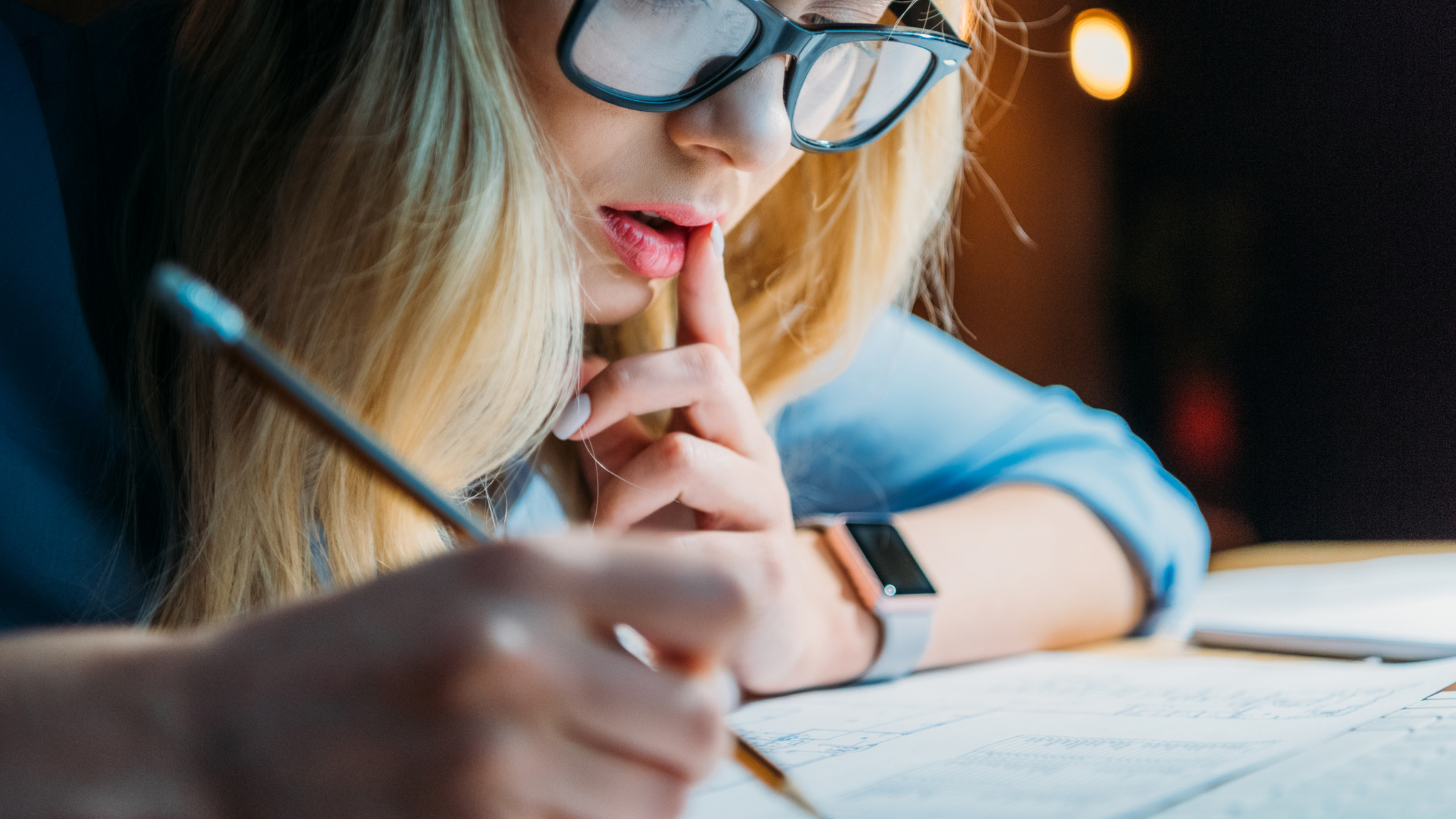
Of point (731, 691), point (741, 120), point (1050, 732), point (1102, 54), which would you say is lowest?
point (731, 691)

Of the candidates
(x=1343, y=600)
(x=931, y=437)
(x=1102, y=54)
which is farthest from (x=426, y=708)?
(x=1102, y=54)

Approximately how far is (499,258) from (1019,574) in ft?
1.82

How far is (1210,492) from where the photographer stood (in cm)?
175

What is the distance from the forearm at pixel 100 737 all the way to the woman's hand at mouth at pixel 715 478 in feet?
1.24

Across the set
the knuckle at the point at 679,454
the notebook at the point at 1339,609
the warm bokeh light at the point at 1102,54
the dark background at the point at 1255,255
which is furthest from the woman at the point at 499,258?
the warm bokeh light at the point at 1102,54

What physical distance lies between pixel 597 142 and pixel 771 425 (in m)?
0.54

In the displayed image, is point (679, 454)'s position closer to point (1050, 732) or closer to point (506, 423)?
point (506, 423)

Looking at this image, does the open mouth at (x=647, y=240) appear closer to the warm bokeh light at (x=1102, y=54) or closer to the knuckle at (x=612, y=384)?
the knuckle at (x=612, y=384)

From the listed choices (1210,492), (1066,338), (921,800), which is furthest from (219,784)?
(1066,338)

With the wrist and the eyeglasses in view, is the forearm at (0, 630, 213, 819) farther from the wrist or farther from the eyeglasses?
the wrist

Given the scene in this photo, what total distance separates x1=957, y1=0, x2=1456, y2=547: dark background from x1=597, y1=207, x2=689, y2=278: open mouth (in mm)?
1174

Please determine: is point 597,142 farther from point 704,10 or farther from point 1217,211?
point 1217,211

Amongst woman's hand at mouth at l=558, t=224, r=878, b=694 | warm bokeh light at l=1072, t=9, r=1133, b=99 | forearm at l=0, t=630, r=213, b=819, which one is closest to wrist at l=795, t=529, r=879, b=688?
woman's hand at mouth at l=558, t=224, r=878, b=694

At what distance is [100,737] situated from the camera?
0.28 metres
